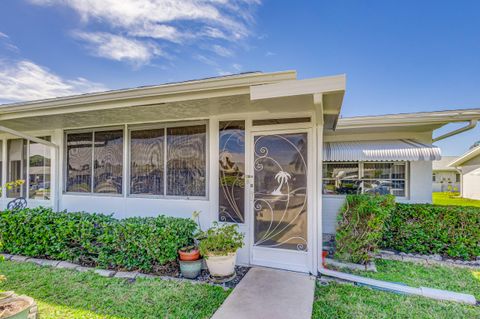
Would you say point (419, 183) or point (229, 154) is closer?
point (229, 154)

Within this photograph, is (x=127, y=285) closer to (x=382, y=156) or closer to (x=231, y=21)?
(x=382, y=156)

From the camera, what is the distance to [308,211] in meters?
4.67

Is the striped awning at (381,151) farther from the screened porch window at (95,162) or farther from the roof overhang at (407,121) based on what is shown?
the screened porch window at (95,162)

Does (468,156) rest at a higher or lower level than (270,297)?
higher

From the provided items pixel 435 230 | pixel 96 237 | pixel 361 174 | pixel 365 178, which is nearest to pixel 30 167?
pixel 96 237

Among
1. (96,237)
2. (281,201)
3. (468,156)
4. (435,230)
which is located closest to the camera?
(281,201)

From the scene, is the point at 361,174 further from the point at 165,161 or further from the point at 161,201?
the point at 161,201

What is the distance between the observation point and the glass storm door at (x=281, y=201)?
472 cm

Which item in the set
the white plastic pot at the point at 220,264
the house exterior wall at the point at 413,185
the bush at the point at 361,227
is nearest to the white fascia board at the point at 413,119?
the house exterior wall at the point at 413,185

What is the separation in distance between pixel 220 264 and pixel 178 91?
310 centimetres

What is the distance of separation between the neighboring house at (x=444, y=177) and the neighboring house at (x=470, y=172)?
21.7 feet

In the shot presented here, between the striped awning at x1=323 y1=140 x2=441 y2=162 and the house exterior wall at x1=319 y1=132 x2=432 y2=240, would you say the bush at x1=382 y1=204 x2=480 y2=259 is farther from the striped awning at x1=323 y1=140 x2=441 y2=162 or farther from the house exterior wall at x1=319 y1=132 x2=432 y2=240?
the house exterior wall at x1=319 y1=132 x2=432 y2=240

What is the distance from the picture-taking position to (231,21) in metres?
7.64

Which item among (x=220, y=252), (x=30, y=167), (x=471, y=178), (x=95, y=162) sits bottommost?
(x=220, y=252)
